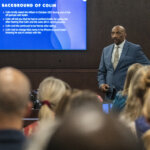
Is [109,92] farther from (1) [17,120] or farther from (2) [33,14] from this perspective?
(1) [17,120]

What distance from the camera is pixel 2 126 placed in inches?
44.8

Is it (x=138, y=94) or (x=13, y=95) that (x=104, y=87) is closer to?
(x=138, y=94)

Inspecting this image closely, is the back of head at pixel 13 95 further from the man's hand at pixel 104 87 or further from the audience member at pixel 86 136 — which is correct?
the man's hand at pixel 104 87

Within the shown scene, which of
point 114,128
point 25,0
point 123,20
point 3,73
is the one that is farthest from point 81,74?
point 114,128

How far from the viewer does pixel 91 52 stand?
635cm

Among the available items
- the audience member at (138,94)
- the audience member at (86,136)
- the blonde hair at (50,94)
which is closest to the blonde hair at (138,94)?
the audience member at (138,94)

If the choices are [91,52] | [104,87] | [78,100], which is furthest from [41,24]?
[78,100]

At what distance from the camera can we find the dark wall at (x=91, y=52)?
6.26 m

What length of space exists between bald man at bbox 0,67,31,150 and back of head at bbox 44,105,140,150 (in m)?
0.48

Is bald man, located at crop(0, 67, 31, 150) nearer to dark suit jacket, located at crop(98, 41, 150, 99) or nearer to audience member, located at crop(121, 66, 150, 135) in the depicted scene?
audience member, located at crop(121, 66, 150, 135)

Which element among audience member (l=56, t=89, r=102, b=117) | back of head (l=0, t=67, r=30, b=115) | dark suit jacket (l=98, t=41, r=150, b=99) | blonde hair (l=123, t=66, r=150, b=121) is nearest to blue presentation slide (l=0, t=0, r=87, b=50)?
dark suit jacket (l=98, t=41, r=150, b=99)

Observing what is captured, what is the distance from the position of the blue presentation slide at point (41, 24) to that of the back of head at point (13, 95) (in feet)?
16.5

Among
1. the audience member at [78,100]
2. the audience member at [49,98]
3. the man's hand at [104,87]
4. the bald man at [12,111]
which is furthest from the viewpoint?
the man's hand at [104,87]

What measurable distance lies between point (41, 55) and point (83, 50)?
702 mm
